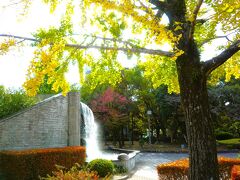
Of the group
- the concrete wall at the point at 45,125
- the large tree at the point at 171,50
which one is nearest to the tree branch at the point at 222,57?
the large tree at the point at 171,50

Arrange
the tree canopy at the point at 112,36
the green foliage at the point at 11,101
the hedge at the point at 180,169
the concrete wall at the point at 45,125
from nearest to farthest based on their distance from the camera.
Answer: the tree canopy at the point at 112,36, the hedge at the point at 180,169, the concrete wall at the point at 45,125, the green foliage at the point at 11,101

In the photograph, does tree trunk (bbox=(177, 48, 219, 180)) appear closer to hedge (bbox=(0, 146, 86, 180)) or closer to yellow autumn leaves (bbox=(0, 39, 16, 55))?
yellow autumn leaves (bbox=(0, 39, 16, 55))

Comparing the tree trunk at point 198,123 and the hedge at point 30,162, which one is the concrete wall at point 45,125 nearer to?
the hedge at point 30,162

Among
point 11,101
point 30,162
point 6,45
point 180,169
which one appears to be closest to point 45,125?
point 30,162

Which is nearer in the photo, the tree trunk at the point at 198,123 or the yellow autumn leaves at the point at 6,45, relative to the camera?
the yellow autumn leaves at the point at 6,45

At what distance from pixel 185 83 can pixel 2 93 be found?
37.3 ft

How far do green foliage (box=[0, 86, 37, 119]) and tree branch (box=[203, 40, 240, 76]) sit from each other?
10.8m

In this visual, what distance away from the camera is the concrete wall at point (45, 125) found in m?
13.1

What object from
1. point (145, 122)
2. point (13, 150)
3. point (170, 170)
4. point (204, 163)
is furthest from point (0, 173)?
point (145, 122)

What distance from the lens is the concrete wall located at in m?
13.1

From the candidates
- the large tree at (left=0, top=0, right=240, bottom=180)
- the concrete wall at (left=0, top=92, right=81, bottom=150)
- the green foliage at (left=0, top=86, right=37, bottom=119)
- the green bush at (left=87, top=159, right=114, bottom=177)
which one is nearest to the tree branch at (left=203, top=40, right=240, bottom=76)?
the large tree at (left=0, top=0, right=240, bottom=180)

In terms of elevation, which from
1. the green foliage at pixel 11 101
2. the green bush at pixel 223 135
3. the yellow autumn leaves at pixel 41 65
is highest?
the green foliage at pixel 11 101

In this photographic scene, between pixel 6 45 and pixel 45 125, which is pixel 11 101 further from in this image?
pixel 6 45

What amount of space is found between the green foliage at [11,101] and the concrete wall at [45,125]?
182 centimetres
